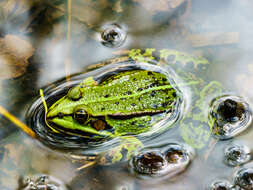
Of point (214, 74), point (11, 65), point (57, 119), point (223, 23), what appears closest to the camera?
point (57, 119)

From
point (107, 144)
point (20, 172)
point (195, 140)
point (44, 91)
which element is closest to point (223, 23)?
point (195, 140)

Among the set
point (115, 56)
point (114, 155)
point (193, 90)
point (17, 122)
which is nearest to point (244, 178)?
point (193, 90)

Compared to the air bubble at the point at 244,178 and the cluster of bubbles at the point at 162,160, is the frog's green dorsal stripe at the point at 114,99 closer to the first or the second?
the cluster of bubbles at the point at 162,160

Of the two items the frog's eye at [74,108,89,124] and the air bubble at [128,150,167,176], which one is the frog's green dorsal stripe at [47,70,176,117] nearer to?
the frog's eye at [74,108,89,124]

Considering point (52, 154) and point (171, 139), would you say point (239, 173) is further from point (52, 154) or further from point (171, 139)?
point (52, 154)

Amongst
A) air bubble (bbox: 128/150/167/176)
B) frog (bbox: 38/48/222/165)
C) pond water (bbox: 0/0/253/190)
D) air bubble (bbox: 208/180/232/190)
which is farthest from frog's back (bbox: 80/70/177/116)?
air bubble (bbox: 208/180/232/190)

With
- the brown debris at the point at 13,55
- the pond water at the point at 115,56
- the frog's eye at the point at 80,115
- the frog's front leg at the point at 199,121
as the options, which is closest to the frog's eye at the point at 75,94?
the frog's eye at the point at 80,115
